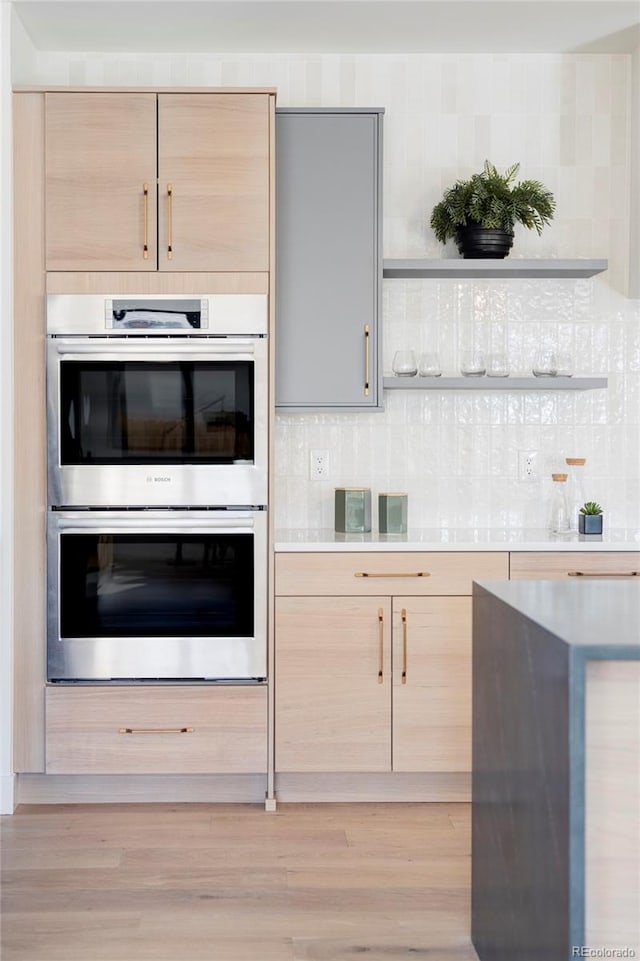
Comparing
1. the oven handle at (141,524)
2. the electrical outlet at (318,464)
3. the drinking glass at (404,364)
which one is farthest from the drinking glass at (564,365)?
the oven handle at (141,524)

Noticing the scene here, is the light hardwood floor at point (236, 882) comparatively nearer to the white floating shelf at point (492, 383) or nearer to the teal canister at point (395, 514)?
the teal canister at point (395, 514)

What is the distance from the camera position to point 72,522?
3.02 m

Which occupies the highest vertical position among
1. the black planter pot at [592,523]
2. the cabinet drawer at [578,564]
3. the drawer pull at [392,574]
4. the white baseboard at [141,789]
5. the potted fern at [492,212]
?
the potted fern at [492,212]

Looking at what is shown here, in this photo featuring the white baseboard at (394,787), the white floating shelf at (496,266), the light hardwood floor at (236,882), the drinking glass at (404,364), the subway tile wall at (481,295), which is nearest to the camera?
the light hardwood floor at (236,882)

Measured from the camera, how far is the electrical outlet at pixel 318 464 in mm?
3531

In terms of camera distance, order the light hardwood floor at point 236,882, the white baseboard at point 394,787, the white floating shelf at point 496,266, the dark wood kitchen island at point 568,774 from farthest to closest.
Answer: the white floating shelf at point 496,266, the white baseboard at point 394,787, the light hardwood floor at point 236,882, the dark wood kitchen island at point 568,774

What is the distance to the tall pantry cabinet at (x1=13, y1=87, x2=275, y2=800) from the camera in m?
3.02

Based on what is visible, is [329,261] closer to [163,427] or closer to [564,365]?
[163,427]

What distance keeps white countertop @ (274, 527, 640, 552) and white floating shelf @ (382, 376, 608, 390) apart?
1.74ft

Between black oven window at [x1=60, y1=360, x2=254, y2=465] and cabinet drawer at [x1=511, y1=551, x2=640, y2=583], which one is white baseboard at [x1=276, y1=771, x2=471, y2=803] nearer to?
cabinet drawer at [x1=511, y1=551, x2=640, y2=583]

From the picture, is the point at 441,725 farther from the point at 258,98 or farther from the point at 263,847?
the point at 258,98

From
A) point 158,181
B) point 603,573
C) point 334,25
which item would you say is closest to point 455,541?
point 603,573

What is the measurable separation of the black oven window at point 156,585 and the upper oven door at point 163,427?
14 centimetres

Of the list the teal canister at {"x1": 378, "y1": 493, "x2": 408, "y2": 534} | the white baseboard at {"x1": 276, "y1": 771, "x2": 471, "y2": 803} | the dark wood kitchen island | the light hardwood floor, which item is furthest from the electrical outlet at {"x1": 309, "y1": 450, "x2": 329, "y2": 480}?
the dark wood kitchen island
